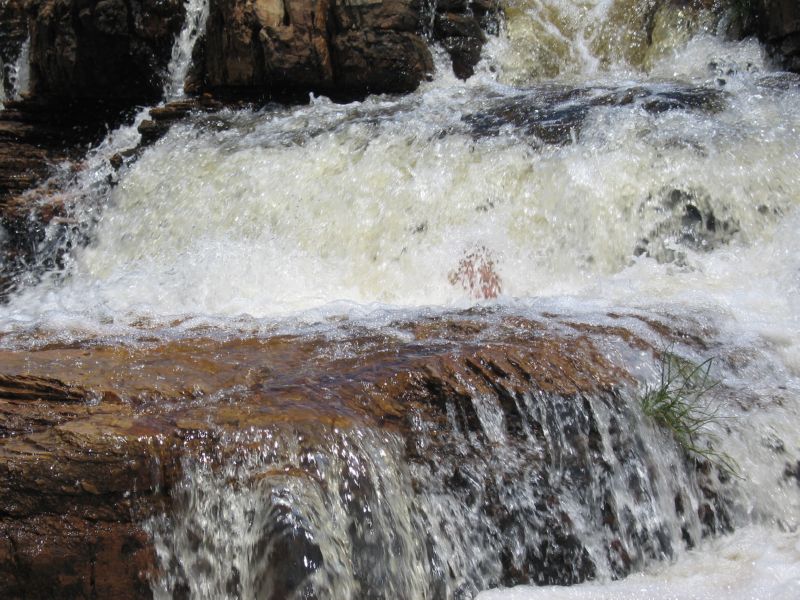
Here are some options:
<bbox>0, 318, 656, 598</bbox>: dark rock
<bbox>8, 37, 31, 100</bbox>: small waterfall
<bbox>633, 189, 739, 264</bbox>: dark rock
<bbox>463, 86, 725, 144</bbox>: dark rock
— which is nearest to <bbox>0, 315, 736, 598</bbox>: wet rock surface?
<bbox>0, 318, 656, 598</bbox>: dark rock

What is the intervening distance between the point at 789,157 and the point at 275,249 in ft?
12.0

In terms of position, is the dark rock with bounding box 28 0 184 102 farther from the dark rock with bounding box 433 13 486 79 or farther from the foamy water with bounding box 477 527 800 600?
the foamy water with bounding box 477 527 800 600

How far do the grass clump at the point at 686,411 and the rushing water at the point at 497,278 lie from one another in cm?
6

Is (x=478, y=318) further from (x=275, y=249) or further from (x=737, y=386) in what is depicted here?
(x=275, y=249)

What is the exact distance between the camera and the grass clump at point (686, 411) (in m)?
3.18

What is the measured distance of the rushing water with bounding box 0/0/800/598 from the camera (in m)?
2.56

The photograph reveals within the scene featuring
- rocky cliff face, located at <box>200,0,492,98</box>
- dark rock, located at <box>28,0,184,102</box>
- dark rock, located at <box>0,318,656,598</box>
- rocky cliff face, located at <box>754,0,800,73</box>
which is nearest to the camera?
dark rock, located at <box>0,318,656,598</box>

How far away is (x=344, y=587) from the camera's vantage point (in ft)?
7.86

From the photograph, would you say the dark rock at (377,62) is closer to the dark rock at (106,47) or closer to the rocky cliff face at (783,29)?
the dark rock at (106,47)

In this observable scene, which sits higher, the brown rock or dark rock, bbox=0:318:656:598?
the brown rock

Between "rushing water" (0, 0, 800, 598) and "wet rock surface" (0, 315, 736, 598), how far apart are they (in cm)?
1

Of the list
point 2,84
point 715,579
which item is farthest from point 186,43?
point 715,579

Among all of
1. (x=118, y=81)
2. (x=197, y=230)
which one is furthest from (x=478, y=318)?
(x=118, y=81)

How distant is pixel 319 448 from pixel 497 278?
126 inches
